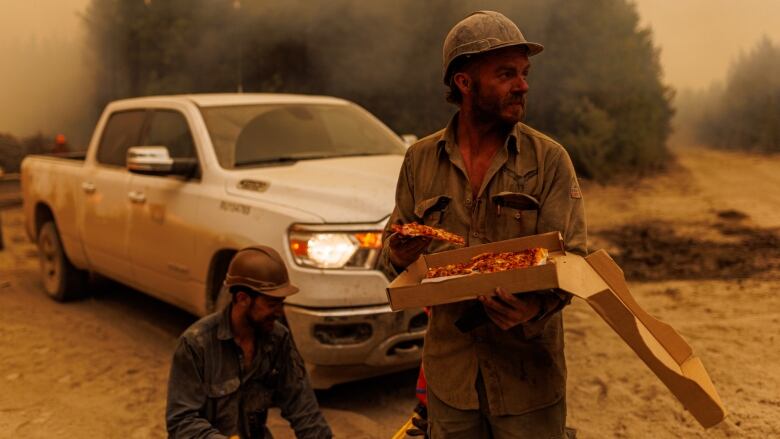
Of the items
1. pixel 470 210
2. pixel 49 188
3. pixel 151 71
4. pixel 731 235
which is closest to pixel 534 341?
pixel 470 210

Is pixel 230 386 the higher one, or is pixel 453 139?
pixel 453 139

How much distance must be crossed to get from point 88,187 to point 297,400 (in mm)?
3765

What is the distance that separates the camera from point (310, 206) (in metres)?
4.25

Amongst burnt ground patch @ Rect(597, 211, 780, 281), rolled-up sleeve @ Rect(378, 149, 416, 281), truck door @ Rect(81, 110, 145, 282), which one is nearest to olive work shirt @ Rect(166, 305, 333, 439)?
rolled-up sleeve @ Rect(378, 149, 416, 281)

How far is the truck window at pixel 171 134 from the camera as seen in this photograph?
17.7ft

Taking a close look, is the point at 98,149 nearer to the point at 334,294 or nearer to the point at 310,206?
the point at 310,206

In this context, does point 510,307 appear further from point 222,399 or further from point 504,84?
point 222,399

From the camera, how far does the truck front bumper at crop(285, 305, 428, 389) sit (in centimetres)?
399

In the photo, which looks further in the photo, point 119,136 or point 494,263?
point 119,136

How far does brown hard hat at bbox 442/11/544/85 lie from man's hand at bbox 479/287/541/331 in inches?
26.7

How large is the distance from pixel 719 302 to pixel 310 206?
3.55 metres

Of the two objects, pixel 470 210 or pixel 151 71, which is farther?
pixel 151 71

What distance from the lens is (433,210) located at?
2238 mm

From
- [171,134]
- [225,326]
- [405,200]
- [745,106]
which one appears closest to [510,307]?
[405,200]
